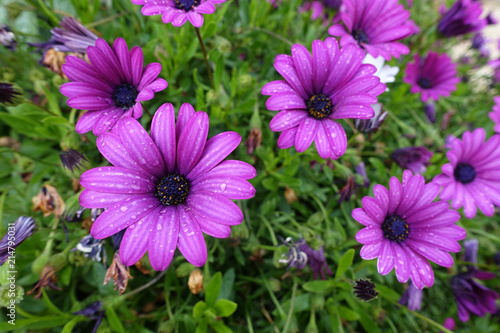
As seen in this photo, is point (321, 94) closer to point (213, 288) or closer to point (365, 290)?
point (365, 290)

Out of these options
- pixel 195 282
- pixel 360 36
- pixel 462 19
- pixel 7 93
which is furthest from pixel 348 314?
pixel 462 19

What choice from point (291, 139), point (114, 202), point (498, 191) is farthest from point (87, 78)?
point (498, 191)

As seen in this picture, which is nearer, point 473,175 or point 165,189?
point 165,189

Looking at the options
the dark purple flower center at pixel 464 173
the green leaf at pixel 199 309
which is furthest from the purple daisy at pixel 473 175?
the green leaf at pixel 199 309

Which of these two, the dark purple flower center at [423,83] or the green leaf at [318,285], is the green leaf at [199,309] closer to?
the green leaf at [318,285]

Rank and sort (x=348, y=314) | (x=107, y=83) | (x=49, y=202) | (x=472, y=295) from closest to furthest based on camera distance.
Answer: (x=107, y=83), (x=49, y=202), (x=348, y=314), (x=472, y=295)

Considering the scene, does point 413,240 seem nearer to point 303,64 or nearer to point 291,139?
point 291,139
